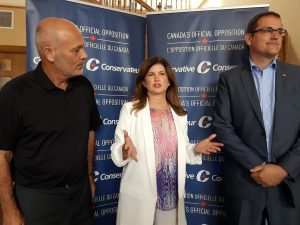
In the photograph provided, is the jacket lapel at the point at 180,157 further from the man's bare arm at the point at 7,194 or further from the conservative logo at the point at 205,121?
the man's bare arm at the point at 7,194

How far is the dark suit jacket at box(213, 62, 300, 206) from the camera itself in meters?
1.80

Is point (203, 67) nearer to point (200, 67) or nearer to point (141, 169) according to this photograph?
point (200, 67)

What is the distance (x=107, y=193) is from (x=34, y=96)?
4.40 ft

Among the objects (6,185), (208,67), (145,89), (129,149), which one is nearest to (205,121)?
(208,67)

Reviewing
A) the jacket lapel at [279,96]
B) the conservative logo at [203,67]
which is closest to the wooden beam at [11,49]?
Result: the conservative logo at [203,67]

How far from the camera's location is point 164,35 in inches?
109

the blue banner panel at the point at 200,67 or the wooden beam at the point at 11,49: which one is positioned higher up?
the wooden beam at the point at 11,49

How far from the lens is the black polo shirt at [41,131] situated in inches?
61.1

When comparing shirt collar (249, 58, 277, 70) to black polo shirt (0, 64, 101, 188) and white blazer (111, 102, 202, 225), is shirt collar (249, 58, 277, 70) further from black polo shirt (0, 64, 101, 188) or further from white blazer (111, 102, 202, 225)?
black polo shirt (0, 64, 101, 188)

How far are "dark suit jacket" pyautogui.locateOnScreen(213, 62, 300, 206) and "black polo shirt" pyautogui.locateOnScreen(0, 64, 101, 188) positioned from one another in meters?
0.92

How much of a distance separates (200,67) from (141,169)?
1.14m

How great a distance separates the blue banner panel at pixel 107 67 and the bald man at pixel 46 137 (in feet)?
2.61

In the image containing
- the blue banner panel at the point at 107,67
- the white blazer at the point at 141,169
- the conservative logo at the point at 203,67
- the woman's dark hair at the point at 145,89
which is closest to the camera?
the white blazer at the point at 141,169

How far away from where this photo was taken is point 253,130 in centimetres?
187
